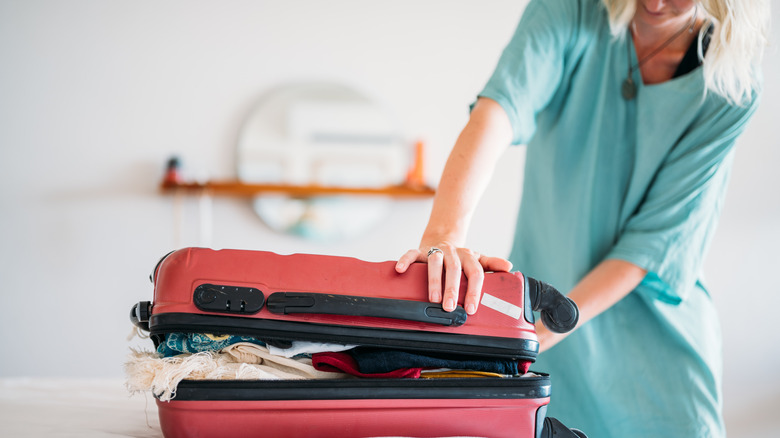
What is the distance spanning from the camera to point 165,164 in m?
3.01

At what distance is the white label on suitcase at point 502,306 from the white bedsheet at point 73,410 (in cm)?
43

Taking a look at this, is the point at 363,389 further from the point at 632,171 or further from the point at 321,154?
the point at 321,154

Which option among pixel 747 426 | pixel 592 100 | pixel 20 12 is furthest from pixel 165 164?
pixel 747 426

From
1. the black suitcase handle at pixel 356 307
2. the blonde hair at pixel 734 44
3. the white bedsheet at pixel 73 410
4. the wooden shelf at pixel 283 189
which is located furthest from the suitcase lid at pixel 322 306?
the wooden shelf at pixel 283 189

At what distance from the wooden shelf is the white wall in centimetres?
14

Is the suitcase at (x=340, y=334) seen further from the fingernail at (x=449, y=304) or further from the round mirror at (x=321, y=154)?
the round mirror at (x=321, y=154)

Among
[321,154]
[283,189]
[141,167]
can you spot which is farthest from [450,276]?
[141,167]

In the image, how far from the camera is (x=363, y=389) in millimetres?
542

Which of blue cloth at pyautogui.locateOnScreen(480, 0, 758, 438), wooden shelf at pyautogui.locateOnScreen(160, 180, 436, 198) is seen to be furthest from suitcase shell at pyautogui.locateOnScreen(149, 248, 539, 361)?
wooden shelf at pyautogui.locateOnScreen(160, 180, 436, 198)

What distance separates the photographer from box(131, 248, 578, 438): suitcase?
0.53m

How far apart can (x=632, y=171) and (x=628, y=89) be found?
152 mm

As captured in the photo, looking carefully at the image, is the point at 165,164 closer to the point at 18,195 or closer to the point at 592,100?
the point at 18,195

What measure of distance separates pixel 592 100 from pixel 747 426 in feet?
8.16

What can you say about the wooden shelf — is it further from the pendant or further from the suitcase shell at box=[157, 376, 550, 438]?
the suitcase shell at box=[157, 376, 550, 438]
